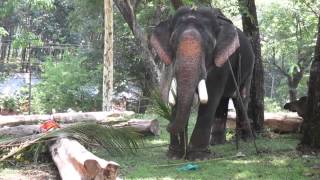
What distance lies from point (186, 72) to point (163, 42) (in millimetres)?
1074

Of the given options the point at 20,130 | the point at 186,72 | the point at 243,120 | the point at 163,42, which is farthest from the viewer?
the point at 243,120

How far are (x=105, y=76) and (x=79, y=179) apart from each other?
1106 centimetres

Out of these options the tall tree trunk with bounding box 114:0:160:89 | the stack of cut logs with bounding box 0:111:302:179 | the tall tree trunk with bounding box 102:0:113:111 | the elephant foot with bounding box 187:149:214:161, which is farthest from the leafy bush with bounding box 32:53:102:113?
the elephant foot with bounding box 187:149:214:161

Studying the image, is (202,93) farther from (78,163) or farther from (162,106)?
(78,163)

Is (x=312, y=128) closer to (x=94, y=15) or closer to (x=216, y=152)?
(x=216, y=152)

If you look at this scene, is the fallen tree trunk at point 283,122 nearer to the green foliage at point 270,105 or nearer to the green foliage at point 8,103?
the green foliage at point 8,103

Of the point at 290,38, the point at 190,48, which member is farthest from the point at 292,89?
the point at 190,48

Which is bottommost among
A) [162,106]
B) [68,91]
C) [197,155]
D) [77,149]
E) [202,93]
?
[197,155]

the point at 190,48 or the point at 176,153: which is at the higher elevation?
the point at 190,48

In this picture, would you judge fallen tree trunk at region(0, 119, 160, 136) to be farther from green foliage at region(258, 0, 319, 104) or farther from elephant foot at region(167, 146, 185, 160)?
green foliage at region(258, 0, 319, 104)

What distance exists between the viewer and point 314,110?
852 cm

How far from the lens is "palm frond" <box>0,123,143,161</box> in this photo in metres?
7.80

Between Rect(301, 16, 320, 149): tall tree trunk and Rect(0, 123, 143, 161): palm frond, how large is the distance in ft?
9.00

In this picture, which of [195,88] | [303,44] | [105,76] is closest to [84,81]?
[105,76]
